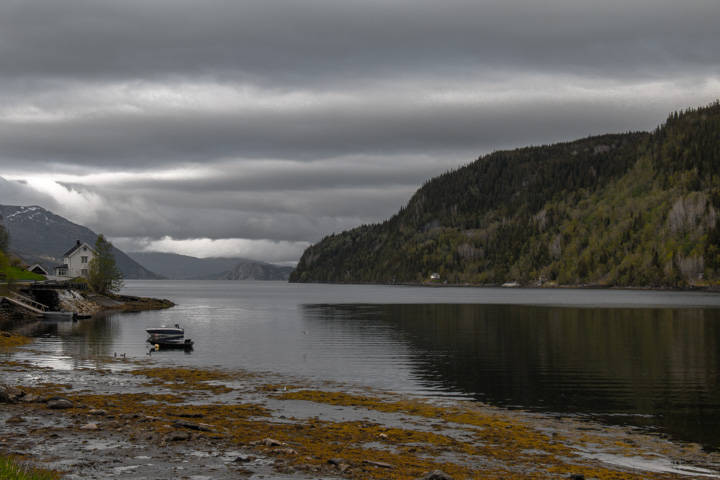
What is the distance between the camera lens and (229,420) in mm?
32906

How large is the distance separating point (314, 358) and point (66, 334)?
43379 millimetres

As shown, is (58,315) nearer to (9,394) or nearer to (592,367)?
(9,394)

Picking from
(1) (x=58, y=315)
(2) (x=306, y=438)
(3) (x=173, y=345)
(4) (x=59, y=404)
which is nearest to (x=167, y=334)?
(3) (x=173, y=345)

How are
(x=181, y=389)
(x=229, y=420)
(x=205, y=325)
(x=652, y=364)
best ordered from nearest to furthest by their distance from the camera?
(x=229, y=420) < (x=181, y=389) < (x=652, y=364) < (x=205, y=325)

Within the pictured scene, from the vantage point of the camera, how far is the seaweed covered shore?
79.3ft

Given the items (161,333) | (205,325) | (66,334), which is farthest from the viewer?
(205,325)

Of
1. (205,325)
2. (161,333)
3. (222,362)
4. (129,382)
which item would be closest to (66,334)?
(161,333)

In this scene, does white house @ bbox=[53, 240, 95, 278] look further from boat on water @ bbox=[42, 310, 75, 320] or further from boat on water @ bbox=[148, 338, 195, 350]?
boat on water @ bbox=[148, 338, 195, 350]

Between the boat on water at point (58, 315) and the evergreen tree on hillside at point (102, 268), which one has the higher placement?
the evergreen tree on hillside at point (102, 268)

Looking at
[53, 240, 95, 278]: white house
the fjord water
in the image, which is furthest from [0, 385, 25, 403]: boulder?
[53, 240, 95, 278]: white house

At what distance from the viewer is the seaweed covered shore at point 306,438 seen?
24156 mm

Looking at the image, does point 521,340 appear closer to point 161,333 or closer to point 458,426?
point 161,333

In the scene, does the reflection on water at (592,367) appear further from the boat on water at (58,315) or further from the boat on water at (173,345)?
the boat on water at (58,315)

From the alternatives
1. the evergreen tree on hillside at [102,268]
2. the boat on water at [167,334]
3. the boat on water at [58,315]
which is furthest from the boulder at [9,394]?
the evergreen tree on hillside at [102,268]
